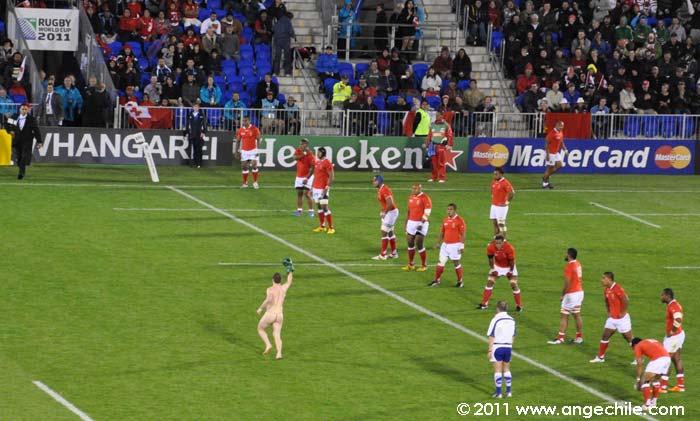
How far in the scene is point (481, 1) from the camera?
5169cm

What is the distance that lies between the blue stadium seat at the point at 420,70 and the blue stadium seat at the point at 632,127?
→ 7529 millimetres

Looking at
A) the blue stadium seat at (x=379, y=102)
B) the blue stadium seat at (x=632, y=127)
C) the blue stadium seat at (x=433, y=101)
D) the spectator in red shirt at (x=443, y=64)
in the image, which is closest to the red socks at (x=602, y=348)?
the blue stadium seat at (x=379, y=102)

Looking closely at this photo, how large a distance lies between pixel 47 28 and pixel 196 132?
22.2ft

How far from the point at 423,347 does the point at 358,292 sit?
4.28 meters

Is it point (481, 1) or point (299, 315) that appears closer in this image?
point (299, 315)

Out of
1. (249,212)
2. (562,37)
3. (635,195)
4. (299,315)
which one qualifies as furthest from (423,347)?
(562,37)

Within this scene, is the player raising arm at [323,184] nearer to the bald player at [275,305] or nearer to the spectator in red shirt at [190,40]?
the bald player at [275,305]

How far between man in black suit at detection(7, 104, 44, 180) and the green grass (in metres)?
0.75

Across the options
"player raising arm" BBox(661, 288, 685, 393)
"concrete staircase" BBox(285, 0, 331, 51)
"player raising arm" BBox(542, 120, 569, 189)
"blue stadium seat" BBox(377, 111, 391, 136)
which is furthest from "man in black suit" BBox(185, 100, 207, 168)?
"player raising arm" BBox(661, 288, 685, 393)

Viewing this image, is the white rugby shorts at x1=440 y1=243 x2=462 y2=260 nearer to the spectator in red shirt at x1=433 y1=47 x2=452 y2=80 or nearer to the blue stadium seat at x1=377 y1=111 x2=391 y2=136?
the blue stadium seat at x1=377 y1=111 x2=391 y2=136

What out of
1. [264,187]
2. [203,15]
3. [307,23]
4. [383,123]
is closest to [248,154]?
[264,187]

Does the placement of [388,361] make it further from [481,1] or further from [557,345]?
[481,1]

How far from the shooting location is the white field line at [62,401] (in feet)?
65.1

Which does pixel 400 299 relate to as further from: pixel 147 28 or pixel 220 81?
pixel 147 28
